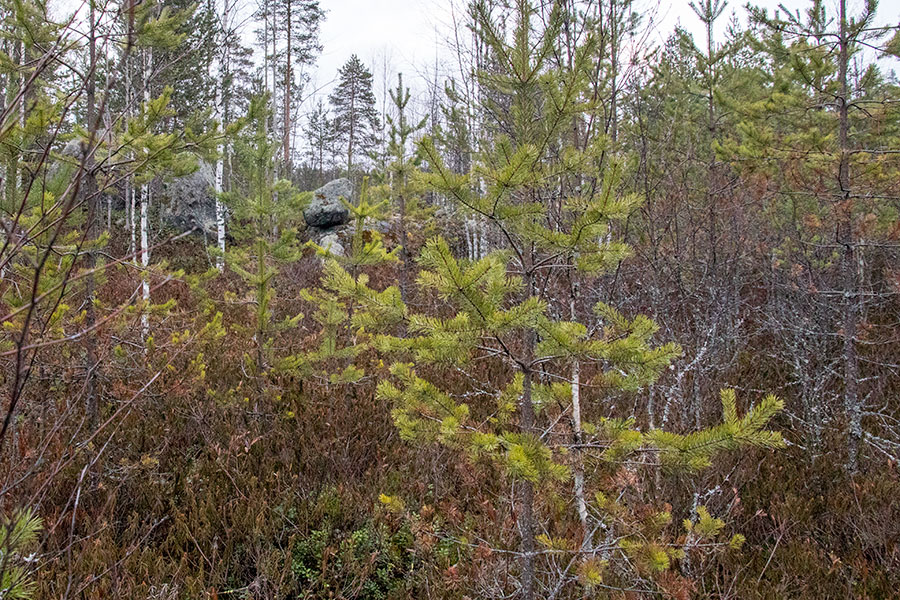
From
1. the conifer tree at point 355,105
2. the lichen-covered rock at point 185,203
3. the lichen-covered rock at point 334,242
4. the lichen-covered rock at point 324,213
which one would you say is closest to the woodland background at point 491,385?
the lichen-covered rock at point 334,242

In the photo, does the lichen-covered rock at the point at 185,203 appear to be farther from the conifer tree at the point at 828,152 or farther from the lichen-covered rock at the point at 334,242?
the conifer tree at the point at 828,152

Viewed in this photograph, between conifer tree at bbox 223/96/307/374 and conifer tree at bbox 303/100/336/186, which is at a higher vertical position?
conifer tree at bbox 303/100/336/186

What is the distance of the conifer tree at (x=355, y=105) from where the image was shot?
95.9ft

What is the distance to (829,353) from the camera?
727cm

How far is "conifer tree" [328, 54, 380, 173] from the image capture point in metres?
29.2

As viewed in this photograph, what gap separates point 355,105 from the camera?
99.7 ft

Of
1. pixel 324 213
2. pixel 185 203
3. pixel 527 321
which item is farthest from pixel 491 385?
pixel 185 203

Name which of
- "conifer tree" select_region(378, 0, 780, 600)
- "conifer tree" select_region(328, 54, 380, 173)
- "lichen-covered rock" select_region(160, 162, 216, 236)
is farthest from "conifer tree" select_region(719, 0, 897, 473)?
"conifer tree" select_region(328, 54, 380, 173)

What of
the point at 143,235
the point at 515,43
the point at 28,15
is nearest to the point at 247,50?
the point at 143,235

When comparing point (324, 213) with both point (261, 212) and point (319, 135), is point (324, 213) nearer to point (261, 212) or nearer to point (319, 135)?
point (261, 212)

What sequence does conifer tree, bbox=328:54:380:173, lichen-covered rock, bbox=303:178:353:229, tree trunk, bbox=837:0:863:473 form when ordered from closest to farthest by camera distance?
tree trunk, bbox=837:0:863:473 < lichen-covered rock, bbox=303:178:353:229 < conifer tree, bbox=328:54:380:173

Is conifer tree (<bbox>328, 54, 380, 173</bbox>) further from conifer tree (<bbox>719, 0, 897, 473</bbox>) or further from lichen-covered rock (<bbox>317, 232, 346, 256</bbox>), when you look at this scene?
conifer tree (<bbox>719, 0, 897, 473</bbox>)

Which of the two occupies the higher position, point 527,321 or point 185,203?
point 185,203

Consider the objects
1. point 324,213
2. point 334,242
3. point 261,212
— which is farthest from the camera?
point 324,213
